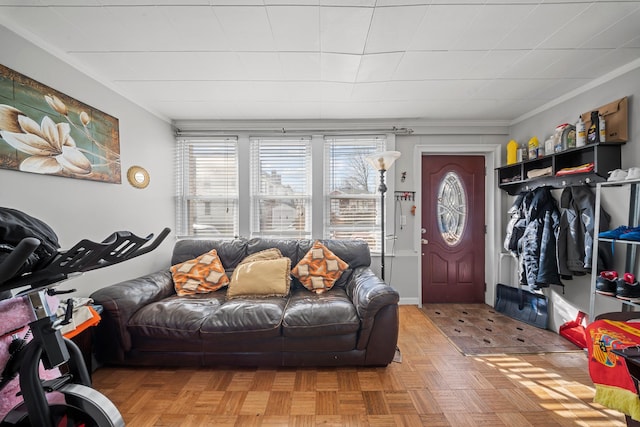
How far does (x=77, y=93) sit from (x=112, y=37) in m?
0.64

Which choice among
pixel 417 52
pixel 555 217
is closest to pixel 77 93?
pixel 417 52

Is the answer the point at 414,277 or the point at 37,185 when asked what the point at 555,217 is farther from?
the point at 37,185

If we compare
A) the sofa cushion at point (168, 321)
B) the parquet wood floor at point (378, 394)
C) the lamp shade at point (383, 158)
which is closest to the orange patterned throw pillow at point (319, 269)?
the parquet wood floor at point (378, 394)

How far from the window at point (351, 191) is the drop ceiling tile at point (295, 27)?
152 centimetres

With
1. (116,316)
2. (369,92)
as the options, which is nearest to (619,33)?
(369,92)

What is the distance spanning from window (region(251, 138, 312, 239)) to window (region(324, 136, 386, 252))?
29cm

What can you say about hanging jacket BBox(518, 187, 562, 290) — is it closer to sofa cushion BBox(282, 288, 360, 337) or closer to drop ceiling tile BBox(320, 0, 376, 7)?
sofa cushion BBox(282, 288, 360, 337)

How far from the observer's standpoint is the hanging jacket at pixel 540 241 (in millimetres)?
2418

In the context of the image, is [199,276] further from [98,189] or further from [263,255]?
[98,189]

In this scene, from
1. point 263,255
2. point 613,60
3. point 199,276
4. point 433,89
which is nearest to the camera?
point 613,60

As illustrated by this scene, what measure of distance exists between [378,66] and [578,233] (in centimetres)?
228

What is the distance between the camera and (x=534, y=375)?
1937 millimetres

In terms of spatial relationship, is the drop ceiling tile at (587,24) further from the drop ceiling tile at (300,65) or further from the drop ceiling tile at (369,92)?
the drop ceiling tile at (300,65)

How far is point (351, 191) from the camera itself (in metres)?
3.29
